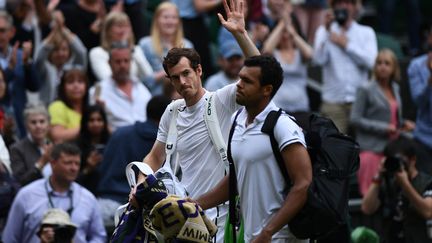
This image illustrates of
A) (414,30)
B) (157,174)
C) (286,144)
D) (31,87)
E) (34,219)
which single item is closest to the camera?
(286,144)

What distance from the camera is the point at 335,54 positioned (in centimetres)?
1580

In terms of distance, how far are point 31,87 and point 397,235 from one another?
4.69 metres

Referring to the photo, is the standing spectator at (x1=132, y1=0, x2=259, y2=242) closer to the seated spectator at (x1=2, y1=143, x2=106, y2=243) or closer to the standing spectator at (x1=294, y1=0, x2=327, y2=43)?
the seated spectator at (x1=2, y1=143, x2=106, y2=243)

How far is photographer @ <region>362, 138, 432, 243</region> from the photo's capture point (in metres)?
11.4

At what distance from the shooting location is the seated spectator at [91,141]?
12.7 m

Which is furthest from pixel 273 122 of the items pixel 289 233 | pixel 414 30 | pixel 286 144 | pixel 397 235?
pixel 414 30

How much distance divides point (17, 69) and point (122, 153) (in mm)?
2498

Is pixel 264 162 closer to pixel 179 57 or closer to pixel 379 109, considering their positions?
pixel 179 57

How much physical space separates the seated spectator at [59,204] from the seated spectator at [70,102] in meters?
1.68

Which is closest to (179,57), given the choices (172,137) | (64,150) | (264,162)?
(172,137)

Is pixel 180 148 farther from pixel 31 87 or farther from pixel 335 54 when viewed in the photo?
pixel 335 54

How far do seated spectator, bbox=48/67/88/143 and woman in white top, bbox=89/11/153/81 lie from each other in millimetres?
695

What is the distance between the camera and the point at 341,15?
15.8 m

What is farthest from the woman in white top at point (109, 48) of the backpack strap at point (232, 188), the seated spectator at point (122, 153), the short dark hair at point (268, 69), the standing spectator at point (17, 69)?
the short dark hair at point (268, 69)
